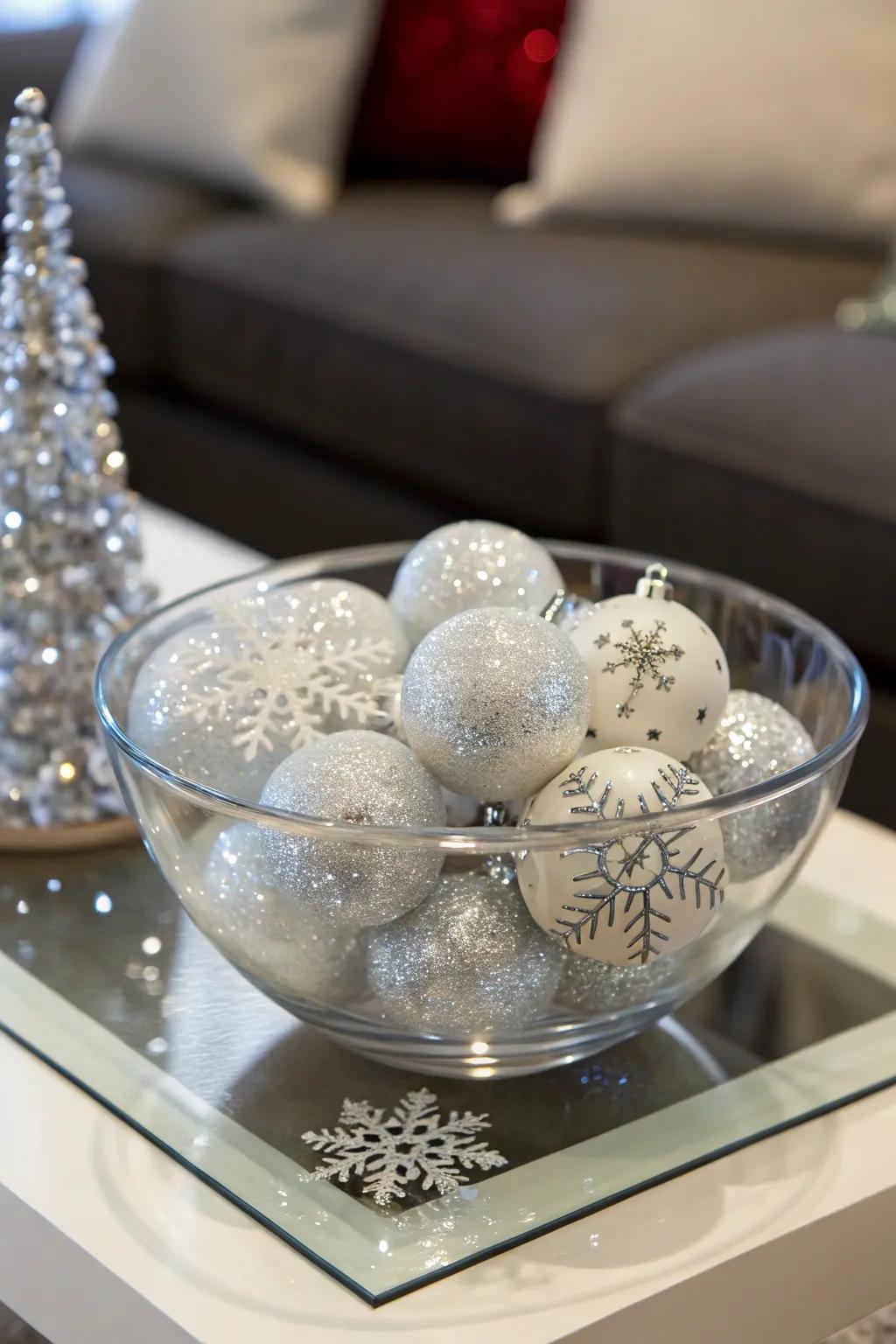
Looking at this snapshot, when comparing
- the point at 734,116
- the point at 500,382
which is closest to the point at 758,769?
the point at 500,382

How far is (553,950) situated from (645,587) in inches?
6.8

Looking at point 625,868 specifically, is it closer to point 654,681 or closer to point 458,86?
point 654,681

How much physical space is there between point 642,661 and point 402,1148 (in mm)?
209

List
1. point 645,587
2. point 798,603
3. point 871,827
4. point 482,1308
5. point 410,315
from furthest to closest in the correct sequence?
point 410,315
point 798,603
point 871,827
point 645,587
point 482,1308

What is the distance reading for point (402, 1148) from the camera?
0.63 meters

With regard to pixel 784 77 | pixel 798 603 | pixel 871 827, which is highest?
pixel 784 77

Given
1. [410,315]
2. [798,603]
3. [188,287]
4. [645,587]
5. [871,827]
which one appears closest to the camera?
[645,587]

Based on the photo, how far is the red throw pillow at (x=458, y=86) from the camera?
222 cm

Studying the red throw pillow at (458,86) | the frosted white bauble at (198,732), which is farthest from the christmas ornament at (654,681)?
the red throw pillow at (458,86)

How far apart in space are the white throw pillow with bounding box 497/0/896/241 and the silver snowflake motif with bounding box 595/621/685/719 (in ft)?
4.46

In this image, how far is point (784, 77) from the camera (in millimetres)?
1871

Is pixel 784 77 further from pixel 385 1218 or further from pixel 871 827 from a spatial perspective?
pixel 385 1218

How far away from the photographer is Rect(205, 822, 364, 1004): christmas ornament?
2.04 feet

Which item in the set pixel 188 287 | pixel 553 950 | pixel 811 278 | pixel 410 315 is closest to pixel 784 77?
pixel 811 278
